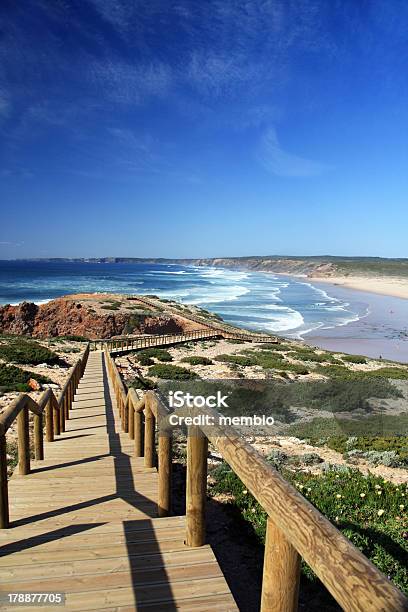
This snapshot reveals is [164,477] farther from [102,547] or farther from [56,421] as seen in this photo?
[56,421]

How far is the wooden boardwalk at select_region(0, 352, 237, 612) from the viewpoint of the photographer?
2625mm

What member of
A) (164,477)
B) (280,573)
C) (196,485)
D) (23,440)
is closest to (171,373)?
(23,440)

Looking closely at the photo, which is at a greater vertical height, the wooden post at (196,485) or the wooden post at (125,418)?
the wooden post at (196,485)

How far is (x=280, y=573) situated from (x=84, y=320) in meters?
33.9

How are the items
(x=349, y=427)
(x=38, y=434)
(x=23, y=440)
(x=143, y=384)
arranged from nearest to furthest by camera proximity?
1. (x=23, y=440)
2. (x=38, y=434)
3. (x=349, y=427)
4. (x=143, y=384)

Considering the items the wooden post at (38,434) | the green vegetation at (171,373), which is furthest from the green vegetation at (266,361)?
the wooden post at (38,434)

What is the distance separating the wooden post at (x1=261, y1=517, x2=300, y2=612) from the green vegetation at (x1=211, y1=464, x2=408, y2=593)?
9.75ft

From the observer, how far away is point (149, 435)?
196 inches

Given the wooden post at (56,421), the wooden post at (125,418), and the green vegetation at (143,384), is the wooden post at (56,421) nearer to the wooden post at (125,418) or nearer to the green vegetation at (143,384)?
the wooden post at (125,418)

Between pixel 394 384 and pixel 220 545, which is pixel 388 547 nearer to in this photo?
pixel 220 545

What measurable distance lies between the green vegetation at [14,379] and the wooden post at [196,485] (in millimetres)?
10209

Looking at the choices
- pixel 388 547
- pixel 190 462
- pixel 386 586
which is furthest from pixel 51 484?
pixel 386 586

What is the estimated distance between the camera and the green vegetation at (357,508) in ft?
14.8

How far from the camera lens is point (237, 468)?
2363 millimetres
